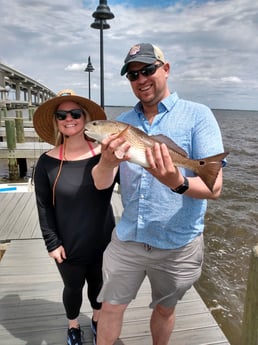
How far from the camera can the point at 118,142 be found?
6.35 feet

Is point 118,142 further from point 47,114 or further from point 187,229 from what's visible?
point 47,114

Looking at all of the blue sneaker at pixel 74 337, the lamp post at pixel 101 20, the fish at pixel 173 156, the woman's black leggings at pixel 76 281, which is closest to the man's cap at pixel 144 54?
the fish at pixel 173 156

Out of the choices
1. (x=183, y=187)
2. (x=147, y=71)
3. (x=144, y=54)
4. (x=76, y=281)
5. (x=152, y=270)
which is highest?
(x=144, y=54)

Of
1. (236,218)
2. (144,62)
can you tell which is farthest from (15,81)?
(144,62)

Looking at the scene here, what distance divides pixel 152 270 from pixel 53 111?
5.28 feet

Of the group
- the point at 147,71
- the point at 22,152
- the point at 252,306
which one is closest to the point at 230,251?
the point at 252,306

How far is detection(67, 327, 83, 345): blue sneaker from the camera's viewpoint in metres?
2.99

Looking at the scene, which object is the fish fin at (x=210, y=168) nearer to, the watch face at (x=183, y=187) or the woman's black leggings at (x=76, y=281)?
the watch face at (x=183, y=187)

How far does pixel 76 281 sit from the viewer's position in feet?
8.72

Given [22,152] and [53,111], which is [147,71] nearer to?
[53,111]

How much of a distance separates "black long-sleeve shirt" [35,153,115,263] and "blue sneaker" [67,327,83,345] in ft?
3.02

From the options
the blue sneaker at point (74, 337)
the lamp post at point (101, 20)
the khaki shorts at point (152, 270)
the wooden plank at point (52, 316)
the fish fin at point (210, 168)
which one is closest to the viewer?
the fish fin at point (210, 168)

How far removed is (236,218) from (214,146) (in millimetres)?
8372

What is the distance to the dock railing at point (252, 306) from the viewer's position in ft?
6.98
